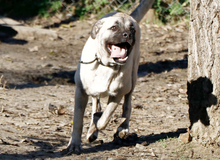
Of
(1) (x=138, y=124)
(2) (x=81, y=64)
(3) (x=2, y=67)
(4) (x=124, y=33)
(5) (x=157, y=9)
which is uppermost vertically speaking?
(5) (x=157, y=9)

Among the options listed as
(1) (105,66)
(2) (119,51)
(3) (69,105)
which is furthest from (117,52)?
(3) (69,105)

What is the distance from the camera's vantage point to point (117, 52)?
344 centimetres

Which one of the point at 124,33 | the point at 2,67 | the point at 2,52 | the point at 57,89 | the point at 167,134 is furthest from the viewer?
the point at 2,52

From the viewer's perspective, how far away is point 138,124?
16.5 ft

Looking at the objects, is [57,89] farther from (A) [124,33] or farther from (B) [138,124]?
(A) [124,33]

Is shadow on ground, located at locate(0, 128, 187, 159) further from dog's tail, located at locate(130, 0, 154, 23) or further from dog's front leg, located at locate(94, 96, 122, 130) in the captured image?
dog's tail, located at locate(130, 0, 154, 23)

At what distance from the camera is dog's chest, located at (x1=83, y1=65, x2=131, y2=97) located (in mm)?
3582

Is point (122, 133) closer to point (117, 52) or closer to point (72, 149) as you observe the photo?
point (72, 149)

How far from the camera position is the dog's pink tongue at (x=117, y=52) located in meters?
3.40

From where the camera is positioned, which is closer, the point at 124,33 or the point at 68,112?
the point at 124,33

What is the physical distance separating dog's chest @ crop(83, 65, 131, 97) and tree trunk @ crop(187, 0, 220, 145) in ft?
2.88

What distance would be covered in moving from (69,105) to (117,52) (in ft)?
7.68

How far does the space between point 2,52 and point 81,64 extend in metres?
5.10

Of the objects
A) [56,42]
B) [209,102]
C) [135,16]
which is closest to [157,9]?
[56,42]
